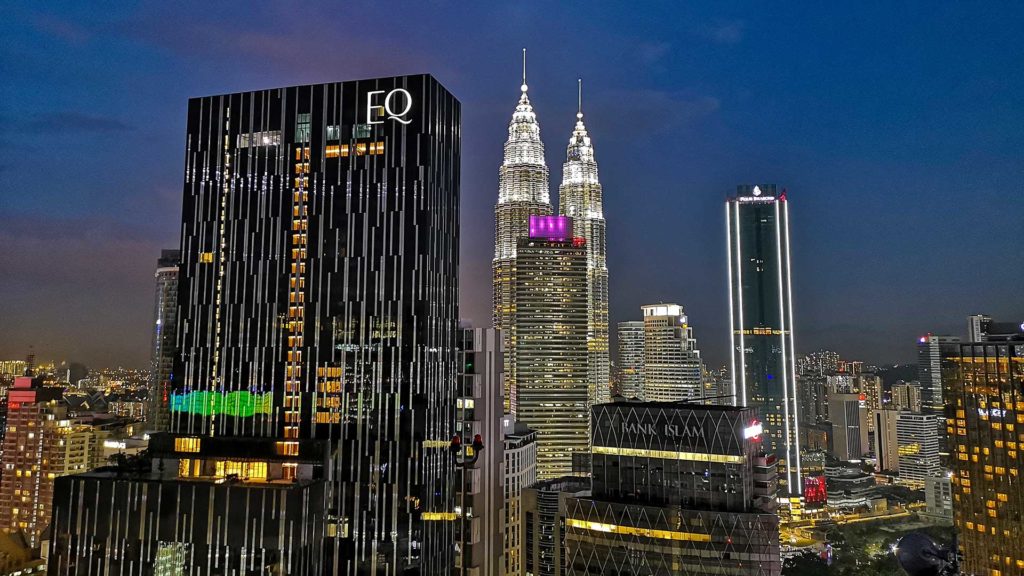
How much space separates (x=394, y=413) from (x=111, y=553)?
1032 inches

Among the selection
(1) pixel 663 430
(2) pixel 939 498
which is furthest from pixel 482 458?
(2) pixel 939 498

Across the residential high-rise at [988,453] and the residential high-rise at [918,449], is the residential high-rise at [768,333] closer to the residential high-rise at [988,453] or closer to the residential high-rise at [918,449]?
the residential high-rise at [918,449]

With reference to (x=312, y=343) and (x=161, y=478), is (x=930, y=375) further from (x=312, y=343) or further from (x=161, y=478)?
(x=161, y=478)

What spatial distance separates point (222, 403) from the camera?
210ft

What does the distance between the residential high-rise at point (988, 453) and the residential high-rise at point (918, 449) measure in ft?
341

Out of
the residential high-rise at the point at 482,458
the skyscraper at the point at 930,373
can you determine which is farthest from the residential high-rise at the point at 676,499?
the skyscraper at the point at 930,373

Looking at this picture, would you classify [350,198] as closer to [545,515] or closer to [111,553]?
[111,553]

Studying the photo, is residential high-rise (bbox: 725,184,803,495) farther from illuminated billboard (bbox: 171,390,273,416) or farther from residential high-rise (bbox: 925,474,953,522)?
illuminated billboard (bbox: 171,390,273,416)

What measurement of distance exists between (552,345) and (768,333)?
205ft

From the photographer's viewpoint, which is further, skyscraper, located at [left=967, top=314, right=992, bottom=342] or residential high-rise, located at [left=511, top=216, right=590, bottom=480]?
residential high-rise, located at [left=511, top=216, right=590, bottom=480]

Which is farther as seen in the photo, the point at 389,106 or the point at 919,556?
the point at 389,106

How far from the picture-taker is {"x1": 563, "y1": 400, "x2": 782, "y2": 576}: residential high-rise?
5869cm

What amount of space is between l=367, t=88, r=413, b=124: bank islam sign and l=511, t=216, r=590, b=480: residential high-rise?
13175cm

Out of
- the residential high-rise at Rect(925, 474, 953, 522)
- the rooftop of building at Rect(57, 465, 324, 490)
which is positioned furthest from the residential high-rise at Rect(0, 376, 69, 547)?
the residential high-rise at Rect(925, 474, 953, 522)
